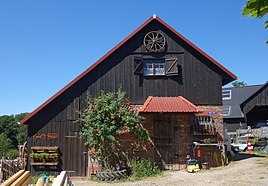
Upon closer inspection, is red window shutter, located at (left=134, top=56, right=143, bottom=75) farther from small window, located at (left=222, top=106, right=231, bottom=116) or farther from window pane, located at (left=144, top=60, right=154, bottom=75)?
small window, located at (left=222, top=106, right=231, bottom=116)

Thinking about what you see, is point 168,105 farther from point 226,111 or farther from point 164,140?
point 226,111

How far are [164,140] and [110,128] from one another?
10.8ft

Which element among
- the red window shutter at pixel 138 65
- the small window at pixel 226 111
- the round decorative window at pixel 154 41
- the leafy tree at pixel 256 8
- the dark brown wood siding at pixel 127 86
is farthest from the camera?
the small window at pixel 226 111

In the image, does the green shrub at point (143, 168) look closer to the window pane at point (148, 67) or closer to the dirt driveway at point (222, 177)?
the dirt driveway at point (222, 177)

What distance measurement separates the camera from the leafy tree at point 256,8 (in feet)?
4.84

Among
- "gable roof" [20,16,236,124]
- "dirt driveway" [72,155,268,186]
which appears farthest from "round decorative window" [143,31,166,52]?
"dirt driveway" [72,155,268,186]

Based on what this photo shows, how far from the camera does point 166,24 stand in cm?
1666

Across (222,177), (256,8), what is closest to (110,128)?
(222,177)

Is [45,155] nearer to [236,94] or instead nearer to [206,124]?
[206,124]

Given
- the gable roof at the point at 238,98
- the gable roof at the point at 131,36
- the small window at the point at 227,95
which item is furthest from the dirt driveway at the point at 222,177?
the small window at the point at 227,95

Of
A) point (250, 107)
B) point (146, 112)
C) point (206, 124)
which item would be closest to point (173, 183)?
point (146, 112)

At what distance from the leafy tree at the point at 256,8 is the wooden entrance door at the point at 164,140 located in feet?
47.6

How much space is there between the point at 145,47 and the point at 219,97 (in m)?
5.06

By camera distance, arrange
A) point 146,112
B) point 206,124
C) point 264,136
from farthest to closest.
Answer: point 264,136 < point 206,124 < point 146,112
